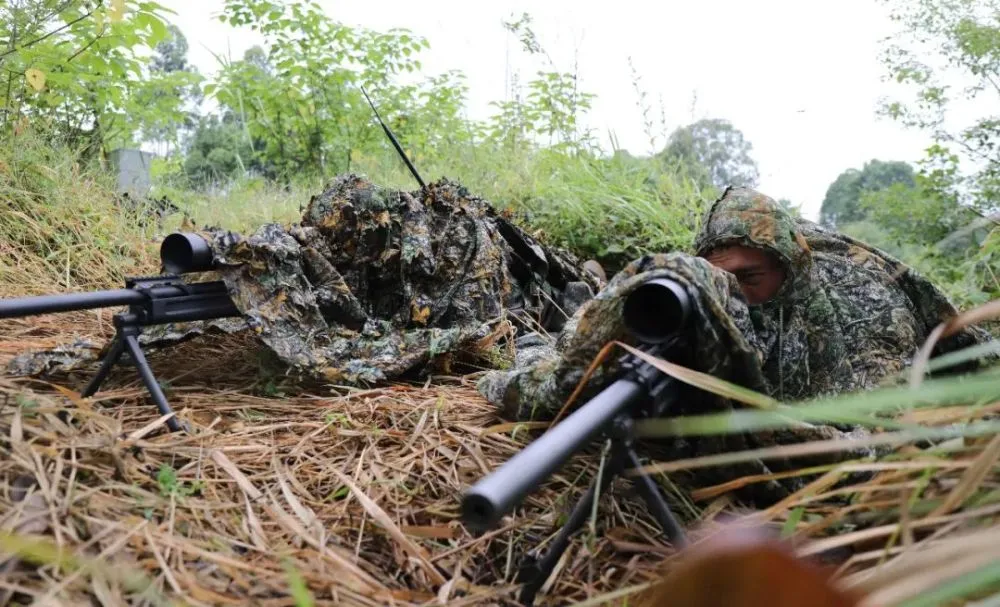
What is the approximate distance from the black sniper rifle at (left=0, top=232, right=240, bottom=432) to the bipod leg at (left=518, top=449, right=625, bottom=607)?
1.01 metres

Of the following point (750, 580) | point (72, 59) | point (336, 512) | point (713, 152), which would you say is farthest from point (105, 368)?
point (713, 152)

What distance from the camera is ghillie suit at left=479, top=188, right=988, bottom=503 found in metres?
1.40

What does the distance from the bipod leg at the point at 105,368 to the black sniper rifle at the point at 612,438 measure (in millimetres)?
1279

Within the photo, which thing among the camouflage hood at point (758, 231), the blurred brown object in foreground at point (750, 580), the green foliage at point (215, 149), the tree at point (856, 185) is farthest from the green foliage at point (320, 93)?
the blurred brown object in foreground at point (750, 580)

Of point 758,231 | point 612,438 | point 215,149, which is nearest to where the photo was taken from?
point 612,438

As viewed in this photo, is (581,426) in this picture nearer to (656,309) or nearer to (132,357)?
(656,309)

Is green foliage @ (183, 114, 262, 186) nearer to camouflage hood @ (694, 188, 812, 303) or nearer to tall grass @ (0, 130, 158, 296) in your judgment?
tall grass @ (0, 130, 158, 296)

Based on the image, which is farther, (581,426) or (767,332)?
(767,332)

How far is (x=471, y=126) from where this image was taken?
6.62 meters

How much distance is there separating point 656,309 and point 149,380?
132cm

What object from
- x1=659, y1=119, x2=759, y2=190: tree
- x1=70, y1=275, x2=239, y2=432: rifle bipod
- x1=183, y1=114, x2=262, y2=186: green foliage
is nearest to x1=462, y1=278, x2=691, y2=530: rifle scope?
x1=70, y1=275, x2=239, y2=432: rifle bipod

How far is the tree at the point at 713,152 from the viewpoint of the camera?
4914 mm

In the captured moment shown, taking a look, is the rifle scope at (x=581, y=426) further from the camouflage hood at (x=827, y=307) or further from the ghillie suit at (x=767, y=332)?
the camouflage hood at (x=827, y=307)

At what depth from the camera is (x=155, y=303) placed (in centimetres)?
187
